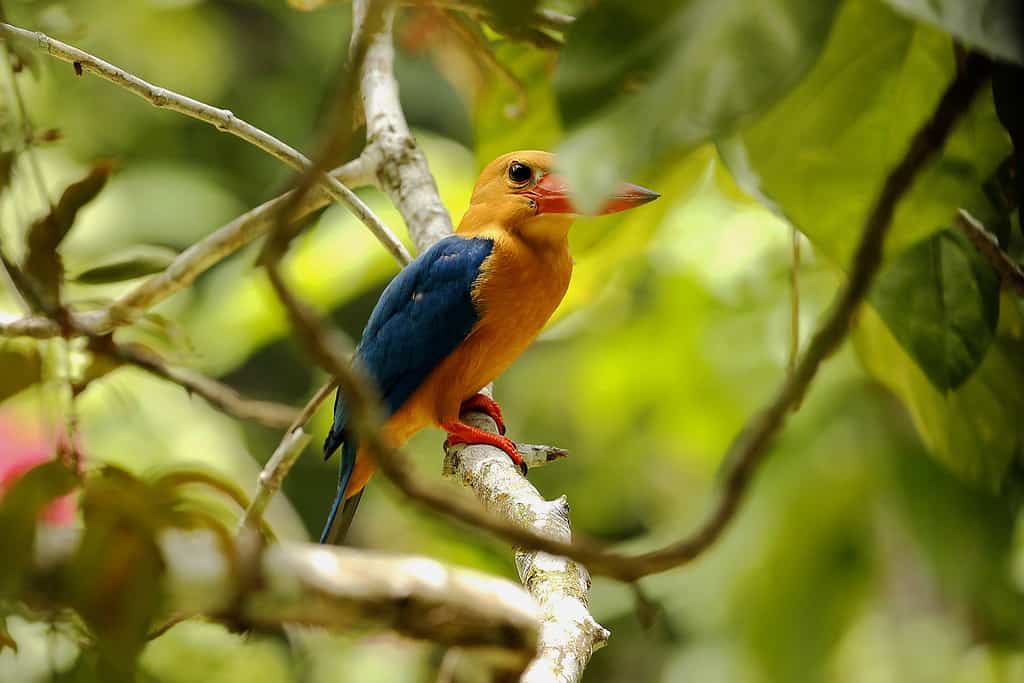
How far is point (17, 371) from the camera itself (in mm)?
888

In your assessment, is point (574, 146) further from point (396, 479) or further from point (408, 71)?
point (408, 71)

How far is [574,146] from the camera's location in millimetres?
708

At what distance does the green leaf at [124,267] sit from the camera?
131cm

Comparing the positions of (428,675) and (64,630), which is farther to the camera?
(428,675)

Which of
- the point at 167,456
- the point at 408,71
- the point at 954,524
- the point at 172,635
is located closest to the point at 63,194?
the point at 172,635

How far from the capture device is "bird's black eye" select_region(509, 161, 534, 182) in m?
2.22

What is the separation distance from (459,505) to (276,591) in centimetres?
13

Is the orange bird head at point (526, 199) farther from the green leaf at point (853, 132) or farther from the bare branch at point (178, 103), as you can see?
the green leaf at point (853, 132)

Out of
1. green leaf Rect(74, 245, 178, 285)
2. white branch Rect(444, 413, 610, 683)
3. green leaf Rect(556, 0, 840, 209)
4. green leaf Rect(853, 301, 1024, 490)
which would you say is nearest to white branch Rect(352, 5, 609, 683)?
white branch Rect(444, 413, 610, 683)

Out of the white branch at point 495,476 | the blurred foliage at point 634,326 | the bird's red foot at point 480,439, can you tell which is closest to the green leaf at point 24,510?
the blurred foliage at point 634,326

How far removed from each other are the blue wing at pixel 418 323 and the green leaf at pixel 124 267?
709 millimetres

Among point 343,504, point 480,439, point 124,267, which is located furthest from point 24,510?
point 343,504

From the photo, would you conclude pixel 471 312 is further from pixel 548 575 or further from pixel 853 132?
pixel 853 132

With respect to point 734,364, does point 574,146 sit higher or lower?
higher
